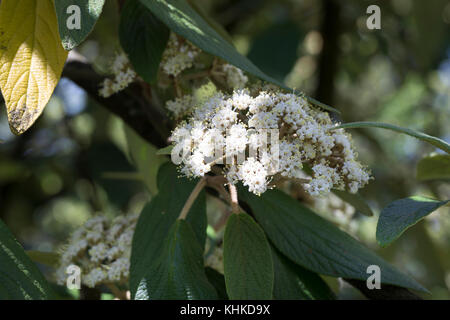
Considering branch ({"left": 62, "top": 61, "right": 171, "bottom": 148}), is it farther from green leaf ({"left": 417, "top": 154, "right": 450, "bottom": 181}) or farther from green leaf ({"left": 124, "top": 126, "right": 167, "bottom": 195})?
green leaf ({"left": 417, "top": 154, "right": 450, "bottom": 181})

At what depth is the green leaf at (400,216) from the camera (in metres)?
0.78

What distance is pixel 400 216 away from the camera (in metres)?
0.82

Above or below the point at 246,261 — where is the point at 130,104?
above

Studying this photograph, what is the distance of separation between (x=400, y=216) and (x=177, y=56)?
559 millimetres

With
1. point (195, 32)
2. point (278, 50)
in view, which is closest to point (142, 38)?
point (195, 32)

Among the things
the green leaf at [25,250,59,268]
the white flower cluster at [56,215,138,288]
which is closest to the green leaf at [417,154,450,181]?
the white flower cluster at [56,215,138,288]

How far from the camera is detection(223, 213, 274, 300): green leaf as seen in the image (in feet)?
2.79

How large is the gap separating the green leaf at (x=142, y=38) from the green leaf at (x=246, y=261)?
36 cm

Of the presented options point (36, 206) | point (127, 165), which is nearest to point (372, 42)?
point (127, 165)

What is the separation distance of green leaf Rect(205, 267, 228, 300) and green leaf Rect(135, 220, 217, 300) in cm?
10

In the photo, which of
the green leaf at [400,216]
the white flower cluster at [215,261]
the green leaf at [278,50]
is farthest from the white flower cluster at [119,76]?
the green leaf at [278,50]

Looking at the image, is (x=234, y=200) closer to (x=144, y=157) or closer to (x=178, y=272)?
(x=178, y=272)

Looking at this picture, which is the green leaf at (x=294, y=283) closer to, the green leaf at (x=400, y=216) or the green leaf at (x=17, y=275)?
the green leaf at (x=400, y=216)
